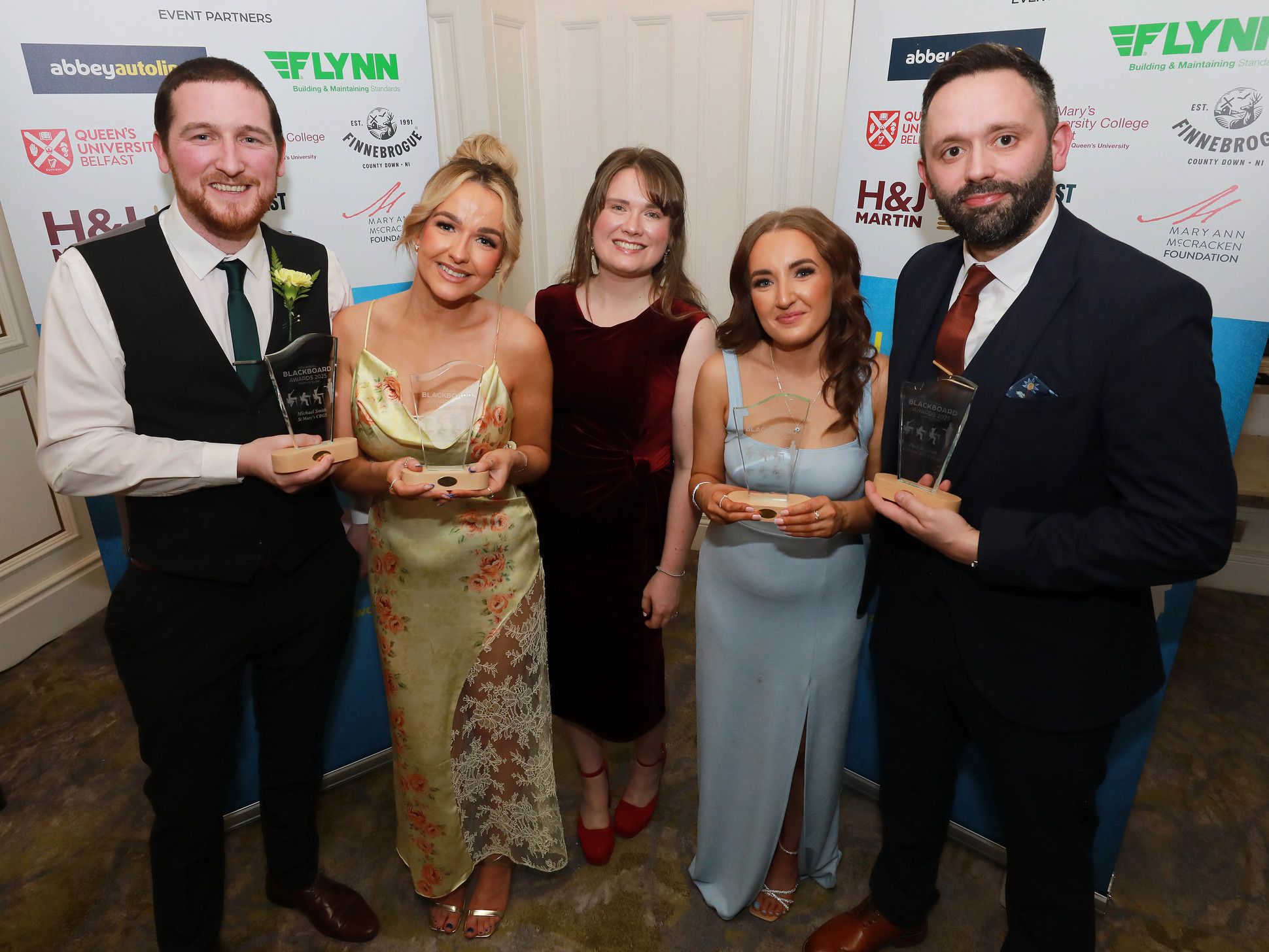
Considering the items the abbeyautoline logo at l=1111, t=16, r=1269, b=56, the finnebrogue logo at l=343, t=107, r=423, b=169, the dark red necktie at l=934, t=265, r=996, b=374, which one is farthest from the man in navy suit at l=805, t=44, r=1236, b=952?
the finnebrogue logo at l=343, t=107, r=423, b=169

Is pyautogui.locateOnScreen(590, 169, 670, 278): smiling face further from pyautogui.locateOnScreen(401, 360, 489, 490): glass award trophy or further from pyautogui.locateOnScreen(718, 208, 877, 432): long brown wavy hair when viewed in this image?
pyautogui.locateOnScreen(401, 360, 489, 490): glass award trophy

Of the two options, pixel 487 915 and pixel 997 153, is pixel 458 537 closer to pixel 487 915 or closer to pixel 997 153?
pixel 487 915

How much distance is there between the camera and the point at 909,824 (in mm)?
2045

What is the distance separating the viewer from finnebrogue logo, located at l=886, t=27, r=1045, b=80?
2043 millimetres

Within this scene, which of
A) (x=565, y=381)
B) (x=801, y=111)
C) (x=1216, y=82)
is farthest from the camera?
(x=801, y=111)

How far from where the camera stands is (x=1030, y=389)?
1.50m

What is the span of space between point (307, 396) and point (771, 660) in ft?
4.10

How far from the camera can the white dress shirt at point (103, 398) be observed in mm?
1686

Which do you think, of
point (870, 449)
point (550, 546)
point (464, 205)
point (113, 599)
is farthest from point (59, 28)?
point (870, 449)

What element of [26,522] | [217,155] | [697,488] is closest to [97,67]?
[217,155]

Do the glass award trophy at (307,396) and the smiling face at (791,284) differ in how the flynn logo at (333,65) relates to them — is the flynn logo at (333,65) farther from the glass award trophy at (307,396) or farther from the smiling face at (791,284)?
the smiling face at (791,284)

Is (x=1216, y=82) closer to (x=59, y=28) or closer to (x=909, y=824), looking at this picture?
(x=909, y=824)

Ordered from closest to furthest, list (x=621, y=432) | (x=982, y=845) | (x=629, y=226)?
(x=629, y=226) < (x=621, y=432) < (x=982, y=845)

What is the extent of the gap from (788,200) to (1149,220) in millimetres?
2087
